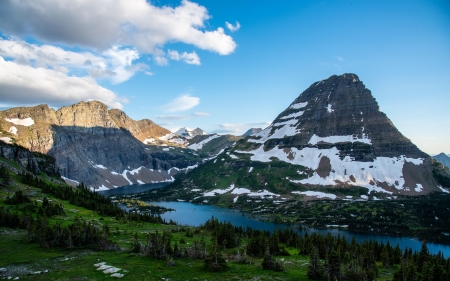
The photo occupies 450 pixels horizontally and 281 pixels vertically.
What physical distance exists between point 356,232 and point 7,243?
180m

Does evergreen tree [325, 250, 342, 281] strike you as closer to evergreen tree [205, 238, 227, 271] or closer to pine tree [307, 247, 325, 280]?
pine tree [307, 247, 325, 280]

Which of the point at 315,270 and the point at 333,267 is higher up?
the point at 333,267

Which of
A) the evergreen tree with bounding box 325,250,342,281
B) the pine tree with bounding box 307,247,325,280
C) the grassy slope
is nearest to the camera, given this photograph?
the grassy slope

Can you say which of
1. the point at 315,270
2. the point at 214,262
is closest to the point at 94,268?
the point at 214,262

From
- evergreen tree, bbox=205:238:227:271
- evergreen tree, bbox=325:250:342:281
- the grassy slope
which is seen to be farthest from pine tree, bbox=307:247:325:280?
evergreen tree, bbox=205:238:227:271

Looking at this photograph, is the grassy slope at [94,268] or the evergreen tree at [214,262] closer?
the grassy slope at [94,268]

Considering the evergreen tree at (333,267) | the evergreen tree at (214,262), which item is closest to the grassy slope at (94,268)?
Result: the evergreen tree at (214,262)

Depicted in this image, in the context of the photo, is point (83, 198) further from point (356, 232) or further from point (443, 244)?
point (443, 244)

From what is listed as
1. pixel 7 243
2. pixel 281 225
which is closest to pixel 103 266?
pixel 7 243

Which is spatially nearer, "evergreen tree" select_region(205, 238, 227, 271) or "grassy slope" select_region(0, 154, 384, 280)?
"grassy slope" select_region(0, 154, 384, 280)

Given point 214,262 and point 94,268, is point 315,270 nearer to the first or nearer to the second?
point 214,262

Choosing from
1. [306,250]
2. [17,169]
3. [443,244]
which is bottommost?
[443,244]

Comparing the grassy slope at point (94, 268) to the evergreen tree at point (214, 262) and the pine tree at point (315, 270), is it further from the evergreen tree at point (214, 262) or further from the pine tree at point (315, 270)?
the pine tree at point (315, 270)

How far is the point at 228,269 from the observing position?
5322cm
